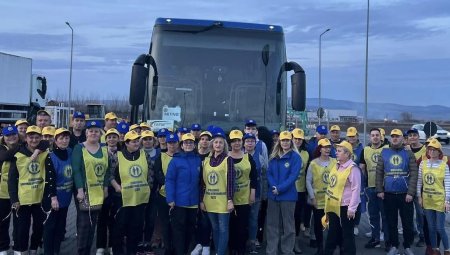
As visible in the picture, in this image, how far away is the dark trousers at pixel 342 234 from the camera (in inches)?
244

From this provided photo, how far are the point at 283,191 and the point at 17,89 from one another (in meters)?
17.5

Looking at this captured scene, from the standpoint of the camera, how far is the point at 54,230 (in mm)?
6184

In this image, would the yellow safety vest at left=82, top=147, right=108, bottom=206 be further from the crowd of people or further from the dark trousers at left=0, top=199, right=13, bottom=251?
the dark trousers at left=0, top=199, right=13, bottom=251

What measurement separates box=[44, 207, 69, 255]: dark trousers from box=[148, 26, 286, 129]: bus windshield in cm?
211

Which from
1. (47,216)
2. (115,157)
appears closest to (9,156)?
(47,216)

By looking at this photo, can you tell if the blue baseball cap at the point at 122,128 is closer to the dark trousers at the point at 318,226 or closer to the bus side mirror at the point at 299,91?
the bus side mirror at the point at 299,91

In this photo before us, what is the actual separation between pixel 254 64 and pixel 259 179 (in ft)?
6.11

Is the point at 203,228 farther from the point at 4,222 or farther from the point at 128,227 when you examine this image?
the point at 4,222

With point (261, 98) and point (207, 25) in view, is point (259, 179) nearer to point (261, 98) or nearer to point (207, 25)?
point (261, 98)

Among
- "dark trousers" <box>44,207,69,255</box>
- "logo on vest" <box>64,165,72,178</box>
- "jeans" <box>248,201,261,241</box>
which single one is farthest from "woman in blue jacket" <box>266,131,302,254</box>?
"dark trousers" <box>44,207,69,255</box>

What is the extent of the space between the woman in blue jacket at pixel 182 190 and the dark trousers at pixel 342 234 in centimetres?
179

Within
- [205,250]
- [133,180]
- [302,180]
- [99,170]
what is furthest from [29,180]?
[302,180]

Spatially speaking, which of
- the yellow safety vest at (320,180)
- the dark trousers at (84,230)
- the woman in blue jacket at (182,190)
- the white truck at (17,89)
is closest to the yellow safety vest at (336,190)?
the yellow safety vest at (320,180)

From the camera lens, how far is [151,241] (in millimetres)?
7297
